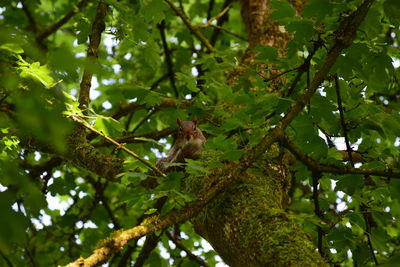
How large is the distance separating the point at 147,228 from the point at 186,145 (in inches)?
66.7

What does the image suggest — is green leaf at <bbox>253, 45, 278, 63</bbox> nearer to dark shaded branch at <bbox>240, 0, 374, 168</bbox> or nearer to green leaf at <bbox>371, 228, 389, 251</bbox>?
dark shaded branch at <bbox>240, 0, 374, 168</bbox>

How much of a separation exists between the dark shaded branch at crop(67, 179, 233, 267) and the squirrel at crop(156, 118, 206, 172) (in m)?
1.25

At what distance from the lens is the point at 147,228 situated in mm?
1950

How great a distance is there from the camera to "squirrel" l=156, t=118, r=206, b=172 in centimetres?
352

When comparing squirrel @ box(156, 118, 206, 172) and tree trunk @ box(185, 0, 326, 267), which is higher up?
squirrel @ box(156, 118, 206, 172)

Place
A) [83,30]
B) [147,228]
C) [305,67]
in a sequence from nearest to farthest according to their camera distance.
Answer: [147,228] < [305,67] < [83,30]

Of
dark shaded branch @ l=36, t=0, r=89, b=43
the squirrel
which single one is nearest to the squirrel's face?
the squirrel

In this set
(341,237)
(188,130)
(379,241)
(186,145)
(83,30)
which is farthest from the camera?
(188,130)

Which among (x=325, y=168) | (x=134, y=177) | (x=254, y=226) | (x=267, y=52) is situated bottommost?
(x=254, y=226)

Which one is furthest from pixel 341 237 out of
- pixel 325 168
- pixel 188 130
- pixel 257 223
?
pixel 188 130

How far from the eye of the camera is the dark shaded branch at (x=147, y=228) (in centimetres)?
180

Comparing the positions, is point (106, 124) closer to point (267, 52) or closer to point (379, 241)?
point (267, 52)

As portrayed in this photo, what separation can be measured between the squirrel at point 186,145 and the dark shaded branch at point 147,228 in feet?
4.10

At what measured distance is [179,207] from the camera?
2072mm
